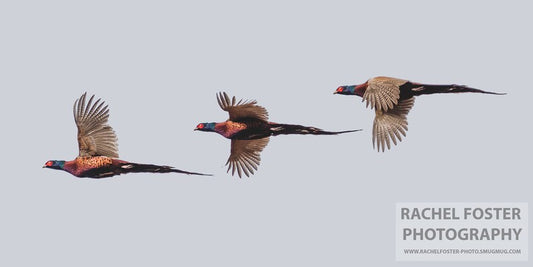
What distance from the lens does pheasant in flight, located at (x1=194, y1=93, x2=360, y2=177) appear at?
95.2 feet

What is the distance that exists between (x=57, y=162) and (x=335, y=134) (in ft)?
21.4

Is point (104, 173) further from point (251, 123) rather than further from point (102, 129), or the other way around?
point (251, 123)

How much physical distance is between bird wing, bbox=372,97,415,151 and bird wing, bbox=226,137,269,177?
3.57m

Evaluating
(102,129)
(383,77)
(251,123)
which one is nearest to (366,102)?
(383,77)

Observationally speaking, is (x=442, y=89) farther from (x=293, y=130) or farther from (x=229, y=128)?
(x=229, y=128)

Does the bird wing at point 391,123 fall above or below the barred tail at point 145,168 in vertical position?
above

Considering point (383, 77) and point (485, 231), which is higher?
point (383, 77)

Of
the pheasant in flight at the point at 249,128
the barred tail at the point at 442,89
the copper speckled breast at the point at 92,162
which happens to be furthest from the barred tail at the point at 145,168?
the barred tail at the point at 442,89

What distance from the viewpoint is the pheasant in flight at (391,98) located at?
27.7 metres

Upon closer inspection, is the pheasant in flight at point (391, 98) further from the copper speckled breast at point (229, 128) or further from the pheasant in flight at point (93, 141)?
→ the pheasant in flight at point (93, 141)

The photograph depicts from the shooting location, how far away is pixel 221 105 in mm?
29078

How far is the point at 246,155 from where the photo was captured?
3127 centimetres

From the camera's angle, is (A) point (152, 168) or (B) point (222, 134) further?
(B) point (222, 134)

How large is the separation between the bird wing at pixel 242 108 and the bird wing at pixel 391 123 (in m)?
2.62
